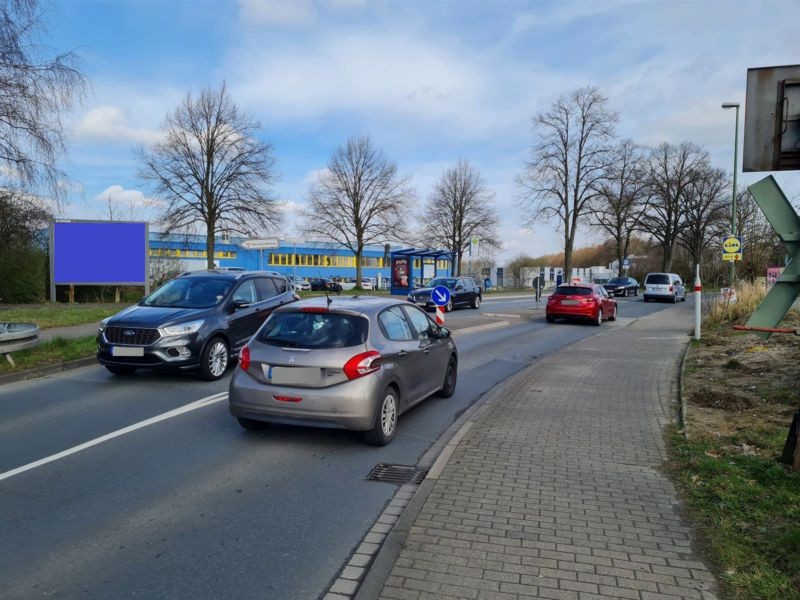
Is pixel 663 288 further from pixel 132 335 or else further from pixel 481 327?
pixel 132 335

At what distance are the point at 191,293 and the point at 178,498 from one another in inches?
229

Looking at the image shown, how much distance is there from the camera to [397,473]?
5203 mm

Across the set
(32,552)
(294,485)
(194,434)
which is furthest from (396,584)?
(194,434)

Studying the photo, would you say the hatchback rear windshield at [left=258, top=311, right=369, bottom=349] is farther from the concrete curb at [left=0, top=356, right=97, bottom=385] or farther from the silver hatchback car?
the concrete curb at [left=0, top=356, right=97, bottom=385]

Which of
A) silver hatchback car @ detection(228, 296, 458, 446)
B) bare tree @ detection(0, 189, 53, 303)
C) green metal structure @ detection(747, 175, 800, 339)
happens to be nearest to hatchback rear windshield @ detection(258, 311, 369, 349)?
silver hatchback car @ detection(228, 296, 458, 446)

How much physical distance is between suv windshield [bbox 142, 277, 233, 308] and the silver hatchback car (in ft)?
11.8

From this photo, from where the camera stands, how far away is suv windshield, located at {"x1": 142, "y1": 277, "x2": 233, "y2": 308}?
31.3 feet

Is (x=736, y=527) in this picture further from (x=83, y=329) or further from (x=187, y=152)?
(x=187, y=152)

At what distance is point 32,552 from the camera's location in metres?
3.62

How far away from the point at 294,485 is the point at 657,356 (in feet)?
33.3

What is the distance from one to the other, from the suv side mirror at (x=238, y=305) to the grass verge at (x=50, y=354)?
3.40 meters

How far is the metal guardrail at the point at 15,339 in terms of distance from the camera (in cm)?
921

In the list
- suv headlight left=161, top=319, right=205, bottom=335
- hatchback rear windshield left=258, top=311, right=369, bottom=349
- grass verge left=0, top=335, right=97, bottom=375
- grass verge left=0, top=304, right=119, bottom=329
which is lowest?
grass verge left=0, top=335, right=97, bottom=375

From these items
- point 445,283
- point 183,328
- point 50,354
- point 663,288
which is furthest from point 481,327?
point 663,288
